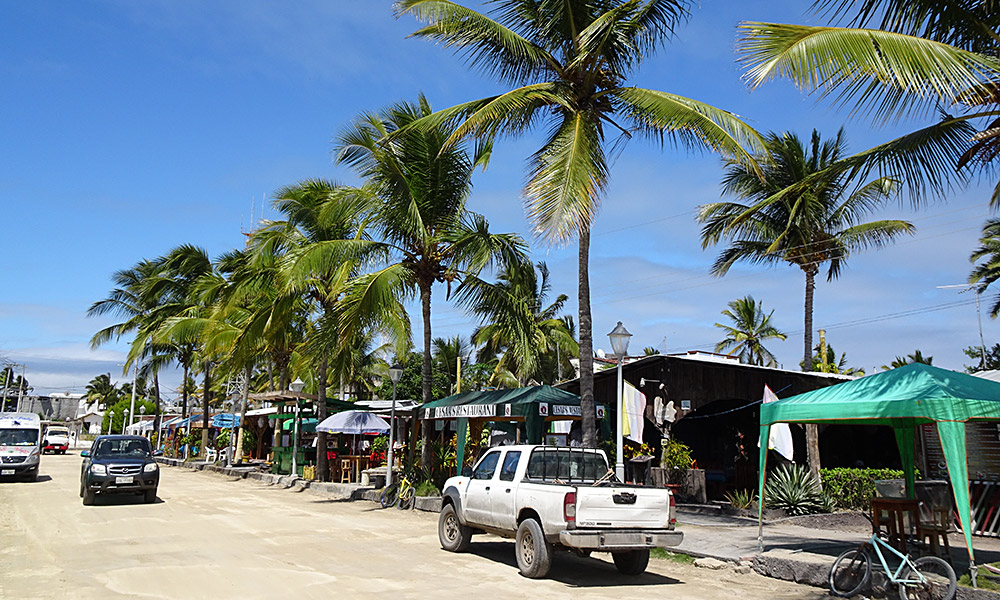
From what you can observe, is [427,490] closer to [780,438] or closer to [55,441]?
[780,438]

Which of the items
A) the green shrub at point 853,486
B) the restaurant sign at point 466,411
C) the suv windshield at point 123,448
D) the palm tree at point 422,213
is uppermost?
the palm tree at point 422,213

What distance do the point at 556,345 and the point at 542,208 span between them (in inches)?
1163

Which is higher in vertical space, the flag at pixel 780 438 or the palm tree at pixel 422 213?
the palm tree at pixel 422 213

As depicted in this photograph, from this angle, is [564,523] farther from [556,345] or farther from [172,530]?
[556,345]

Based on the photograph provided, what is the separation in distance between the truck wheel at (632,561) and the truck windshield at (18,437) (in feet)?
78.0

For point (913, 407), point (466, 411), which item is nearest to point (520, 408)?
point (466, 411)

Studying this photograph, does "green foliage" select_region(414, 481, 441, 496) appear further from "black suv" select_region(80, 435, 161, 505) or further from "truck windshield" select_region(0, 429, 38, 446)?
"truck windshield" select_region(0, 429, 38, 446)

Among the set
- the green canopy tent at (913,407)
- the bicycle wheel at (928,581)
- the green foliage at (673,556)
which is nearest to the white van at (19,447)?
the green foliage at (673,556)

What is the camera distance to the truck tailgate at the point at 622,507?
30.3 ft

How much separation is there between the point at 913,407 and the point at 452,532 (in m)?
6.90

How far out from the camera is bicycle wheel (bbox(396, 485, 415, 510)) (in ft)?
64.2

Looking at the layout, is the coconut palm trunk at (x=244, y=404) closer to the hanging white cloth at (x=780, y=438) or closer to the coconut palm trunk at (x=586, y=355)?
the coconut palm trunk at (x=586, y=355)

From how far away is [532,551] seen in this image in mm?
9586

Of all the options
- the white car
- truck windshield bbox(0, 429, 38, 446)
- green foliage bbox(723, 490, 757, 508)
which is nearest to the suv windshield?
truck windshield bbox(0, 429, 38, 446)
